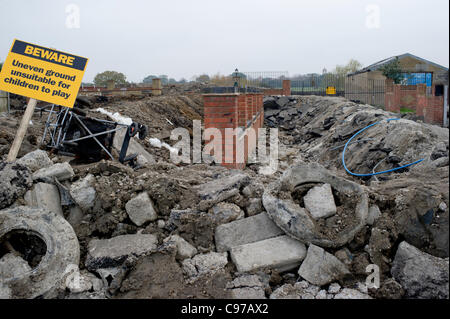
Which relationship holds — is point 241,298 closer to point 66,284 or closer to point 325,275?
point 325,275

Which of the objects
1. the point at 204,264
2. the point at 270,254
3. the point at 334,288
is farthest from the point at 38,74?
the point at 334,288

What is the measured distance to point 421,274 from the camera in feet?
9.02

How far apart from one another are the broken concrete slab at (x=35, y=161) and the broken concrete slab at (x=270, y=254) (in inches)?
94.5

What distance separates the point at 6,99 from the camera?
32.9 ft

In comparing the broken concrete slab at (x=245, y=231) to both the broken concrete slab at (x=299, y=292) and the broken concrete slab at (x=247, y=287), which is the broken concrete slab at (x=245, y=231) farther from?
the broken concrete slab at (x=299, y=292)

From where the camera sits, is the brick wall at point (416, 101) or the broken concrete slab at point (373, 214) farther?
the brick wall at point (416, 101)

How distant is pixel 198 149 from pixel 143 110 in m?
3.00

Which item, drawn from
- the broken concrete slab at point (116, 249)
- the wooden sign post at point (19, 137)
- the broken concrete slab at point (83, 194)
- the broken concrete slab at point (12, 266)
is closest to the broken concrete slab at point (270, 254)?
the broken concrete slab at point (116, 249)

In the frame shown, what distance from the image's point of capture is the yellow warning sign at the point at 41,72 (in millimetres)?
4375

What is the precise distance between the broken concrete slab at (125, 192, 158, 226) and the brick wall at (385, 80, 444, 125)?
1082 centimetres

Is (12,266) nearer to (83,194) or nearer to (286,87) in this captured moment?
(83,194)

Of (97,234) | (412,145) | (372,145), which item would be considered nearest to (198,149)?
(372,145)

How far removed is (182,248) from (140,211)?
622 millimetres

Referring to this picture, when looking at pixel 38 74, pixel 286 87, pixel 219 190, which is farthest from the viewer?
pixel 286 87
